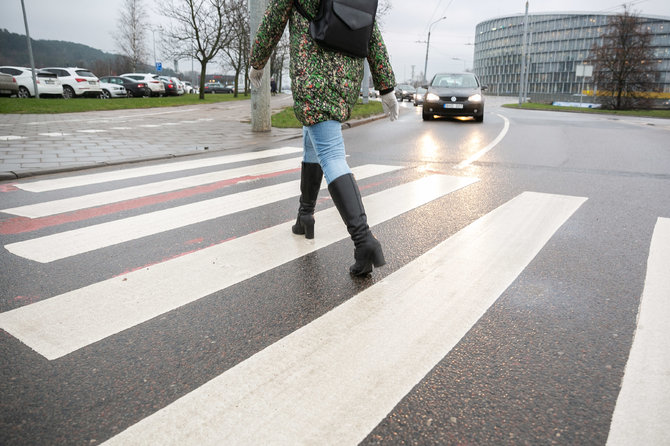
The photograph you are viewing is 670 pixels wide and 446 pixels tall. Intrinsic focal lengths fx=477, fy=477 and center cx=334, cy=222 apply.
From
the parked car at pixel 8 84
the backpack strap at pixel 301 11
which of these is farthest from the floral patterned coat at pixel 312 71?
the parked car at pixel 8 84

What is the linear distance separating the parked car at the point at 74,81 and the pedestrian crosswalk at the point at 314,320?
26.2m

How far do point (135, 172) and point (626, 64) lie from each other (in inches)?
1947

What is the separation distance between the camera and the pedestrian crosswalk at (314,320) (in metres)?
1.55

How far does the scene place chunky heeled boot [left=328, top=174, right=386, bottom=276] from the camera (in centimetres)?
261

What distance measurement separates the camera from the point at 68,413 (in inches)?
61.4

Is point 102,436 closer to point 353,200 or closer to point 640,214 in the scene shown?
point 353,200

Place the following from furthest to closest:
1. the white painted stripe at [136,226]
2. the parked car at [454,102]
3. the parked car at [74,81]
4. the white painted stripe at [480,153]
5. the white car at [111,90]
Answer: the white car at [111,90], the parked car at [74,81], the parked car at [454,102], the white painted stripe at [480,153], the white painted stripe at [136,226]

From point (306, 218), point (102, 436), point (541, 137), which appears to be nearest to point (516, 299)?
point (306, 218)

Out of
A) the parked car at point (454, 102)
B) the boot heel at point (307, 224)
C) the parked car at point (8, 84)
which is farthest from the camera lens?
the parked car at point (8, 84)

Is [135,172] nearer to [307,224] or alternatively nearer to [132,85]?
[307,224]

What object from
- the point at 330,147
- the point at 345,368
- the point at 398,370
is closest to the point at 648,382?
the point at 398,370

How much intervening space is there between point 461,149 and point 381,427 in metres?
7.61

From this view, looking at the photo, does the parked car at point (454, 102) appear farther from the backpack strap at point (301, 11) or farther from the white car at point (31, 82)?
the white car at point (31, 82)

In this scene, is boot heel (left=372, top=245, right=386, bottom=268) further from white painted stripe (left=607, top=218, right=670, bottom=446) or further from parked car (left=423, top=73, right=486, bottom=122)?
A: parked car (left=423, top=73, right=486, bottom=122)
